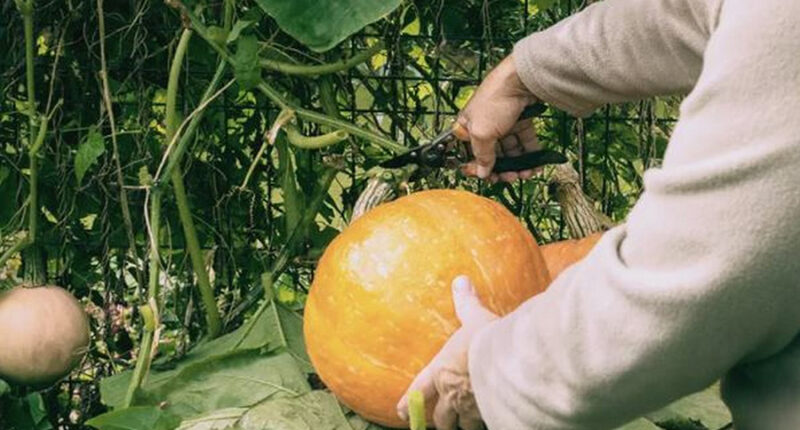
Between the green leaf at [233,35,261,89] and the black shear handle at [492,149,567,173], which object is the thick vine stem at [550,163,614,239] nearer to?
the black shear handle at [492,149,567,173]

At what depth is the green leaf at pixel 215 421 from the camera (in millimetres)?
1557

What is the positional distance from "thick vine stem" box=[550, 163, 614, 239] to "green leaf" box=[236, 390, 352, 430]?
40 cm

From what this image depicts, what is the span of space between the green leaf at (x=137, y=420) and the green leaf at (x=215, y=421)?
0.06 ft

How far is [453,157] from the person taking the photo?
1.76 meters

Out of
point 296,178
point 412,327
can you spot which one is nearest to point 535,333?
point 412,327

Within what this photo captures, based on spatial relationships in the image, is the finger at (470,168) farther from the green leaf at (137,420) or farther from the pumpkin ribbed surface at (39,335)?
the pumpkin ribbed surface at (39,335)

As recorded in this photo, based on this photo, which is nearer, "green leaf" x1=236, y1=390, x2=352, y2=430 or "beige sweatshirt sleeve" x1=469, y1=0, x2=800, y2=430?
"beige sweatshirt sleeve" x1=469, y1=0, x2=800, y2=430

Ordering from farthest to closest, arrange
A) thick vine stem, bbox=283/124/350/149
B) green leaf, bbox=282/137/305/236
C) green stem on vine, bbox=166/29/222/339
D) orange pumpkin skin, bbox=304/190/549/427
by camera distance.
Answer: green leaf, bbox=282/137/305/236 → green stem on vine, bbox=166/29/222/339 → thick vine stem, bbox=283/124/350/149 → orange pumpkin skin, bbox=304/190/549/427

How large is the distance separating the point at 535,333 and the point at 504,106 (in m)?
0.59

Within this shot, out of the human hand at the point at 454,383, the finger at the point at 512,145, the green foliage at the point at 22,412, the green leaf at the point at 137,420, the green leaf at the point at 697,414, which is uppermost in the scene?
the finger at the point at 512,145

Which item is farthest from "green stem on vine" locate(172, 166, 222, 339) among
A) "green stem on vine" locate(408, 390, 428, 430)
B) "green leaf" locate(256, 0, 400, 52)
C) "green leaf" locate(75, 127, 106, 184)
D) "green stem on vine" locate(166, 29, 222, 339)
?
"green stem on vine" locate(408, 390, 428, 430)

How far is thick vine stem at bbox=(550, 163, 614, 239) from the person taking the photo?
178 cm

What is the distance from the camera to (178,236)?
2266mm

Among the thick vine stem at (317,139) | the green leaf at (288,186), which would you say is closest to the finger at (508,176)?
the thick vine stem at (317,139)
